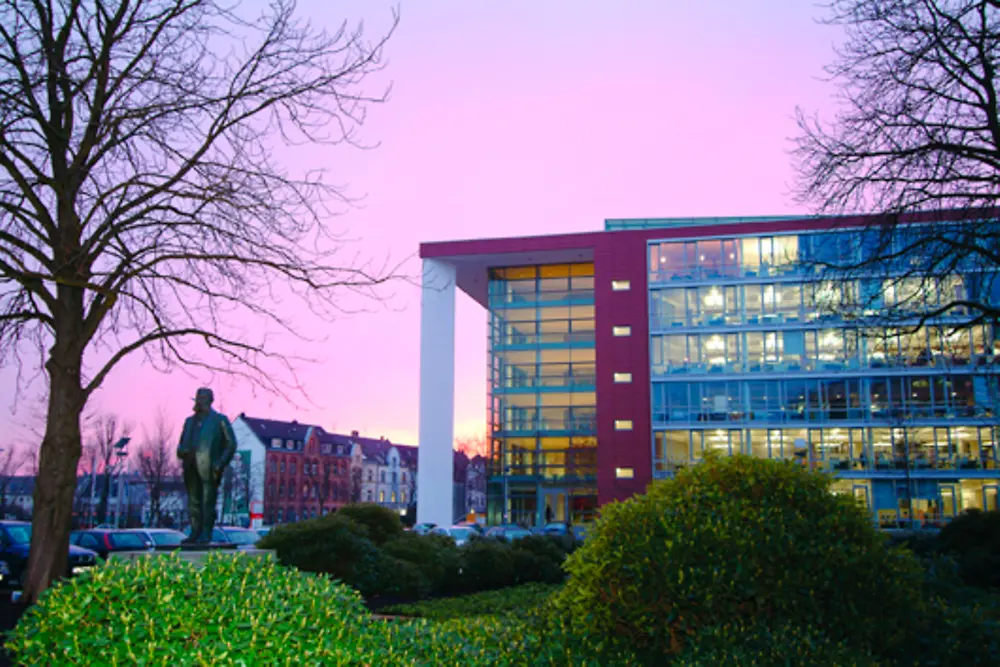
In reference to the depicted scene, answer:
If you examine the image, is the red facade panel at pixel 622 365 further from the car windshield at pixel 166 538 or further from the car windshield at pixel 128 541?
the car windshield at pixel 128 541

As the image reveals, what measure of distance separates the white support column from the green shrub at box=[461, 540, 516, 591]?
38.4 metres

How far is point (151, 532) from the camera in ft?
91.0

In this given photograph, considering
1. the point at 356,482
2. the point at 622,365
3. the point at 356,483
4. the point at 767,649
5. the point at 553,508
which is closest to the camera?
the point at 767,649

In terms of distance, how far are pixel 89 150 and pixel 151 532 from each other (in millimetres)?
19566

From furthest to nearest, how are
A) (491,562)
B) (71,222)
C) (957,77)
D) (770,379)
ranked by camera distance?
(770,379)
(491,562)
(957,77)
(71,222)

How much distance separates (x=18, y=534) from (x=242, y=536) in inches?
495

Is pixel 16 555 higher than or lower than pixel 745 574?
lower

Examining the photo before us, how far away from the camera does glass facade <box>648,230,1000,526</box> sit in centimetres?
4956

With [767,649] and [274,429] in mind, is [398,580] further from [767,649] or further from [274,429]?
[274,429]

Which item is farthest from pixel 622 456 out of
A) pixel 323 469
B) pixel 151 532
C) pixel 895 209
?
pixel 323 469

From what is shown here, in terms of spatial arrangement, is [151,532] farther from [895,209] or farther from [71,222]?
[895,209]

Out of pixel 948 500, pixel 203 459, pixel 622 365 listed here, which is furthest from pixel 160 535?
pixel 948 500

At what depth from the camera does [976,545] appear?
17.5 metres

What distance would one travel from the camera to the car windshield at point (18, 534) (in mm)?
21969
